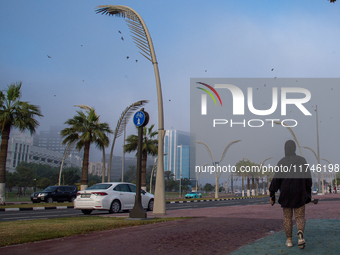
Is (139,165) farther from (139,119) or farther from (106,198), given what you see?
(106,198)

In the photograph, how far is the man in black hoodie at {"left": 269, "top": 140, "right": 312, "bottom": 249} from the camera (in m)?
5.20

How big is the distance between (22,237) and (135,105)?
61.6 ft

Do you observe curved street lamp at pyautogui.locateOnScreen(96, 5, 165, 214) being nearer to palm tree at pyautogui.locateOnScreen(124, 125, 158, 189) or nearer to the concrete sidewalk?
the concrete sidewalk

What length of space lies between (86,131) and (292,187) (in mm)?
24311

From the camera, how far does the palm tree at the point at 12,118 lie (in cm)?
2216

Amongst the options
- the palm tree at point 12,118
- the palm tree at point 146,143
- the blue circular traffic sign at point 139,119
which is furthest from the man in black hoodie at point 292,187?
the palm tree at point 146,143

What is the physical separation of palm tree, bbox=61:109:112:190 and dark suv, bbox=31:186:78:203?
3124 mm

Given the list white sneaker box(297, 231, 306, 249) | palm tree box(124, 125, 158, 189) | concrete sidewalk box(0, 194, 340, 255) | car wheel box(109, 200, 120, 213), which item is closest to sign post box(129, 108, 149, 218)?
concrete sidewalk box(0, 194, 340, 255)

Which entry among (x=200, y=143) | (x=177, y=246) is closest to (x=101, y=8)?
(x=177, y=246)

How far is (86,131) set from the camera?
27953 millimetres

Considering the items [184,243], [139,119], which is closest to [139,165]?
[139,119]

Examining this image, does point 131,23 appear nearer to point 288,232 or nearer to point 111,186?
point 111,186

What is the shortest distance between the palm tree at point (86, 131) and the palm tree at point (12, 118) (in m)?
4.77

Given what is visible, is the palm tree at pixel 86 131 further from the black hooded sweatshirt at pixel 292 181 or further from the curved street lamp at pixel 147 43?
the black hooded sweatshirt at pixel 292 181
